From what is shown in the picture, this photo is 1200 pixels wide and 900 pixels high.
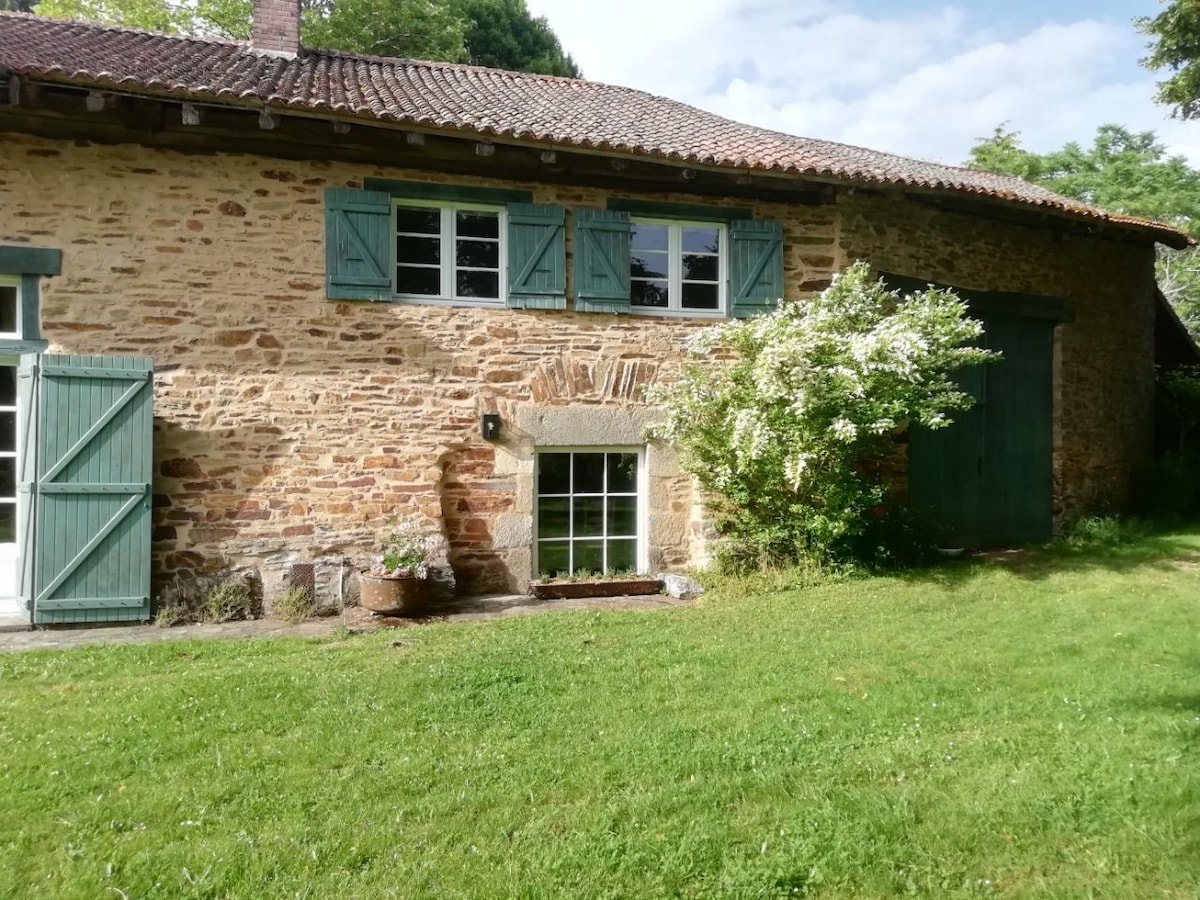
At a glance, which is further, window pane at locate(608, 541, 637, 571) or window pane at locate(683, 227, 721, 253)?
window pane at locate(683, 227, 721, 253)

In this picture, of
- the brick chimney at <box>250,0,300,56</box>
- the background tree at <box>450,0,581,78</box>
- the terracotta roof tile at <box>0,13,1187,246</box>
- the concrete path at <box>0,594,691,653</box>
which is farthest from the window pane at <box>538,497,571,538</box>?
the background tree at <box>450,0,581,78</box>

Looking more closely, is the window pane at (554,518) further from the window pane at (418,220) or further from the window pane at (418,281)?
the window pane at (418,220)

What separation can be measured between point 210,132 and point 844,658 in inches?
261

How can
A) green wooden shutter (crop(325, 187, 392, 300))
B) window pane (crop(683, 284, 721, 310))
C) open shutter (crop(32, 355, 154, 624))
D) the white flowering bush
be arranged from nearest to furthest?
1. open shutter (crop(32, 355, 154, 624))
2. the white flowering bush
3. green wooden shutter (crop(325, 187, 392, 300))
4. window pane (crop(683, 284, 721, 310))

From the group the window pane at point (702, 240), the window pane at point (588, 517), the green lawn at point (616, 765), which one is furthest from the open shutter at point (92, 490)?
the window pane at point (702, 240)

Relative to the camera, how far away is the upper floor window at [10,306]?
6609 mm

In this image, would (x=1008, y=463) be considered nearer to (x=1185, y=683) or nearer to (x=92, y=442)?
(x=1185, y=683)

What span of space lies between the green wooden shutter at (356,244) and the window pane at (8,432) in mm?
2755

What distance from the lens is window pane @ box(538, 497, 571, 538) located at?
25.7 feet

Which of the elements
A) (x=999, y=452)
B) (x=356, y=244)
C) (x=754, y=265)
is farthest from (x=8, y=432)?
(x=999, y=452)

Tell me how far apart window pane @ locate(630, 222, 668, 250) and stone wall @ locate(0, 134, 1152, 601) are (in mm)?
321

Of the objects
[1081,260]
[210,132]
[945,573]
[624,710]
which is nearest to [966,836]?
[624,710]

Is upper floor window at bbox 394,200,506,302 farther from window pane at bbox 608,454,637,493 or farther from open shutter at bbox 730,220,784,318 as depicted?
open shutter at bbox 730,220,784,318

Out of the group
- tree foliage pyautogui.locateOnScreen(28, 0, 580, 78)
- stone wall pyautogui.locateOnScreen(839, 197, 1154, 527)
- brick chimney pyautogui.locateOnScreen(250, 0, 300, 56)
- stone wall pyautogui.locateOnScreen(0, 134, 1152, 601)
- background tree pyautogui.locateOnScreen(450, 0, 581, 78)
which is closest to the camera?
stone wall pyautogui.locateOnScreen(0, 134, 1152, 601)
